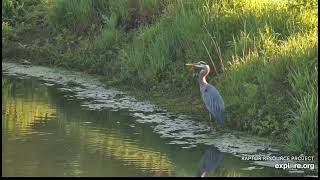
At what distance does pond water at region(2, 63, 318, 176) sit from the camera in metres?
7.94

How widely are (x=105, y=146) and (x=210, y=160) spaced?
133 cm

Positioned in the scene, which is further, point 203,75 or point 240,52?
point 240,52

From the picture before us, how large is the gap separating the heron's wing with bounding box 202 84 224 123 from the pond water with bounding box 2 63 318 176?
324mm

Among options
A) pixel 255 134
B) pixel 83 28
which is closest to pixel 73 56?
pixel 83 28

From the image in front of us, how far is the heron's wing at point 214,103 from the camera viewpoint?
9633mm

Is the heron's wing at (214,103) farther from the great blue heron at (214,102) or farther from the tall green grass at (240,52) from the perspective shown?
the tall green grass at (240,52)

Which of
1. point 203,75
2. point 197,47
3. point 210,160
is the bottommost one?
point 210,160

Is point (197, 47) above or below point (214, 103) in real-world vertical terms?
above

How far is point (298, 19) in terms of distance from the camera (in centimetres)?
Result: 1141

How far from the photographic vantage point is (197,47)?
11.9 m

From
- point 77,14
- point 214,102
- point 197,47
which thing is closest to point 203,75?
point 214,102

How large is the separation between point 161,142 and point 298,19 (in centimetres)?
357

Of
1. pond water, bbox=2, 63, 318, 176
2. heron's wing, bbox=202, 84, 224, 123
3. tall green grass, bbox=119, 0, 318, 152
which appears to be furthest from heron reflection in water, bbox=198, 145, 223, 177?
tall green grass, bbox=119, 0, 318, 152

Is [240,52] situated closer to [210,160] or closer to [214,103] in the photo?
→ [214,103]
